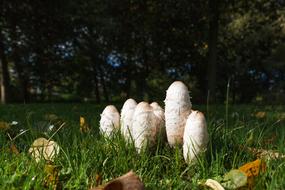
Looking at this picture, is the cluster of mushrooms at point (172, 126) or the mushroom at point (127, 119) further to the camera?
the mushroom at point (127, 119)

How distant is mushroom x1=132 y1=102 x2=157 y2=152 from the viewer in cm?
203

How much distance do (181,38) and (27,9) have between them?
6550 millimetres

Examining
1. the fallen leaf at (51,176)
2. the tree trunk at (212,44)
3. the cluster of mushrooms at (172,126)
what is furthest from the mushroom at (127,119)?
the tree trunk at (212,44)

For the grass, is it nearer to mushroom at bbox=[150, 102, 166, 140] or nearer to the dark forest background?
mushroom at bbox=[150, 102, 166, 140]

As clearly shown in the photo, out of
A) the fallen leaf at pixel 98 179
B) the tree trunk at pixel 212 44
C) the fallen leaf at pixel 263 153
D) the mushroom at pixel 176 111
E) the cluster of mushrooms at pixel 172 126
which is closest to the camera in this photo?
the fallen leaf at pixel 98 179

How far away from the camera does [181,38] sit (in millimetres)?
18797

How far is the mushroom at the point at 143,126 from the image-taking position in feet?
6.67

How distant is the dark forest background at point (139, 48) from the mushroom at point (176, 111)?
12.6 meters

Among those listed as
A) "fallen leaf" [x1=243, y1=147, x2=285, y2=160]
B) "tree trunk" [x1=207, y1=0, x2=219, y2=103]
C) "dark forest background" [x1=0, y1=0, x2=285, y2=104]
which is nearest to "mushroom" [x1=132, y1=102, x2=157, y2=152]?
"fallen leaf" [x1=243, y1=147, x2=285, y2=160]

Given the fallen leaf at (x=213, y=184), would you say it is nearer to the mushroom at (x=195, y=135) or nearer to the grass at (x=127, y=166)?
the grass at (x=127, y=166)

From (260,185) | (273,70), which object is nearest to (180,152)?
(260,185)

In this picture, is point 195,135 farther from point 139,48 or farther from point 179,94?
point 139,48

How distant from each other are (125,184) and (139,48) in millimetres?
18621

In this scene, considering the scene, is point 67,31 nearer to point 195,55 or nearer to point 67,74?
point 67,74
